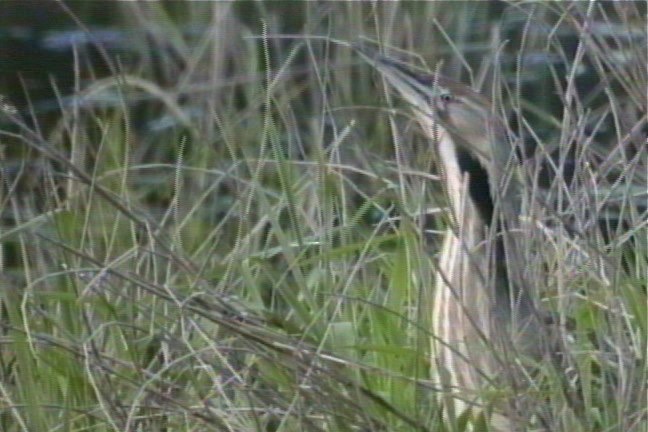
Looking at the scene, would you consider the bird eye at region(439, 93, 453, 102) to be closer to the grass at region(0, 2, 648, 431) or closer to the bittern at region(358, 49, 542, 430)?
the bittern at region(358, 49, 542, 430)

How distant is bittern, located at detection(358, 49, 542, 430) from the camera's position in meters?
1.25

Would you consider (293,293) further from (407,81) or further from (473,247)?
(407,81)

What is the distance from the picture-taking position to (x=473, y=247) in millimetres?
1574

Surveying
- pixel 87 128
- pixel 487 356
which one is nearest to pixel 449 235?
pixel 487 356

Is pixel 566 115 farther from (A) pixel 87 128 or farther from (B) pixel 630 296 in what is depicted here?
(A) pixel 87 128

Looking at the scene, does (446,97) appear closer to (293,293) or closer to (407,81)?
(407,81)

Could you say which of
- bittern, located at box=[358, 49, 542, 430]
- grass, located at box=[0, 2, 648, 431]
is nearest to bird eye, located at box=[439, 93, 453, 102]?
bittern, located at box=[358, 49, 542, 430]

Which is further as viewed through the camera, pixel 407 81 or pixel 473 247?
pixel 407 81

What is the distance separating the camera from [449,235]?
1637mm

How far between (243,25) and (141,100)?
41 centimetres

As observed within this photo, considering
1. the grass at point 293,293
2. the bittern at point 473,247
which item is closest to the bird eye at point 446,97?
the bittern at point 473,247

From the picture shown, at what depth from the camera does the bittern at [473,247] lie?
125cm

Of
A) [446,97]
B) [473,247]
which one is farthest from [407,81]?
[473,247]

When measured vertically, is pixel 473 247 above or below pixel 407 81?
below
